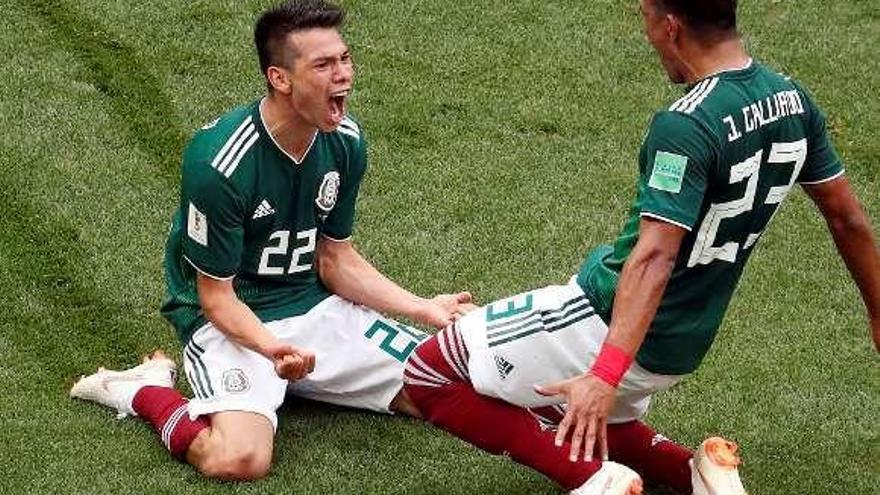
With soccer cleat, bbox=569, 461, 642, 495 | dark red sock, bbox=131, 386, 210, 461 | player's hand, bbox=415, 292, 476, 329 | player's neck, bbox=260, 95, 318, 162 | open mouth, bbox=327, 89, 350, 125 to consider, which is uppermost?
open mouth, bbox=327, 89, 350, 125

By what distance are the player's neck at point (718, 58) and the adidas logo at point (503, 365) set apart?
1008 mm

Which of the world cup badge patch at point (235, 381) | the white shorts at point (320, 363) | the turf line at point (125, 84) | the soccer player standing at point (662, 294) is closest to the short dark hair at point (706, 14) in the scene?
the soccer player standing at point (662, 294)

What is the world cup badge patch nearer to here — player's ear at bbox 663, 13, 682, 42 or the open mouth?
the open mouth

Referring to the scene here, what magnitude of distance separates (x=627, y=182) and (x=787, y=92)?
2.69 m

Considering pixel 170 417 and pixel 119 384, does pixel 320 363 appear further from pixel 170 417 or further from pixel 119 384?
pixel 119 384

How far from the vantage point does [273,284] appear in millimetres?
5703

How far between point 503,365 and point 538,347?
135mm

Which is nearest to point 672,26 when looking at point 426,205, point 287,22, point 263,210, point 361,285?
point 287,22

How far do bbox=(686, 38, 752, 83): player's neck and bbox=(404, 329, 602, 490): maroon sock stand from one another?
1140 millimetres

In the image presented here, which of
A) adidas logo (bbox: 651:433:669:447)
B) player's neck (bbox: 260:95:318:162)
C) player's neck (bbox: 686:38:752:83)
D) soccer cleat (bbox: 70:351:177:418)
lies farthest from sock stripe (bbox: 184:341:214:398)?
player's neck (bbox: 686:38:752:83)

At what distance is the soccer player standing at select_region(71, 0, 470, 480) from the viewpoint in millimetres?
5316

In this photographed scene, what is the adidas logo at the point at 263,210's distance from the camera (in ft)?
17.9

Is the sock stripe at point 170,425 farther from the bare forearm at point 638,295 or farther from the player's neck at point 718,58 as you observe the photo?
the player's neck at point 718,58

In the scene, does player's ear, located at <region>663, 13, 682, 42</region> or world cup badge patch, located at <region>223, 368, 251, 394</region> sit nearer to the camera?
player's ear, located at <region>663, 13, 682, 42</region>
